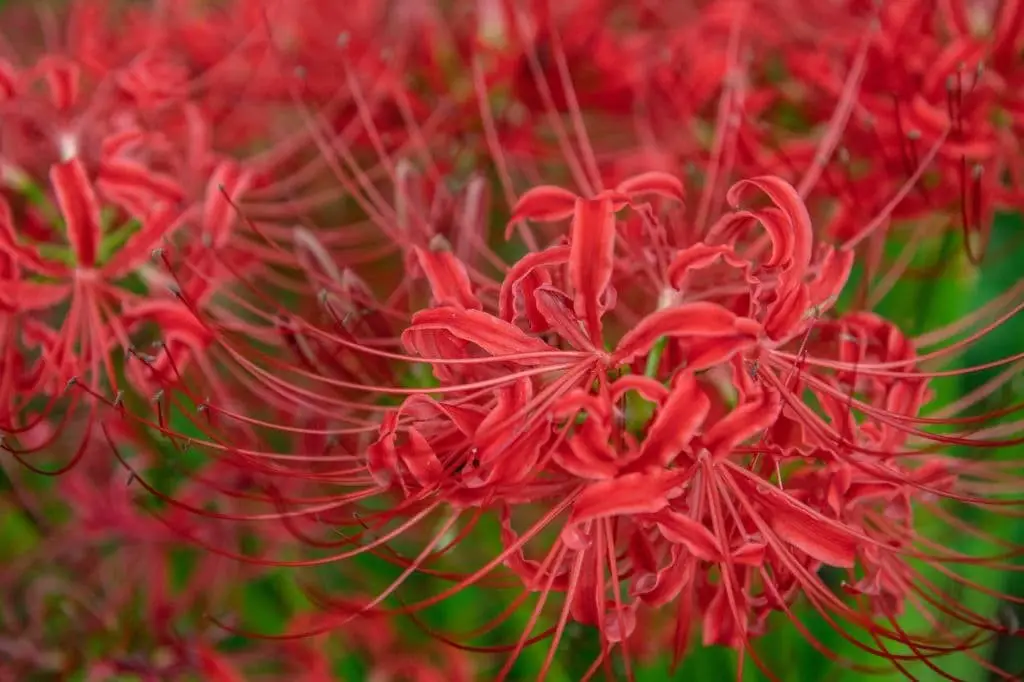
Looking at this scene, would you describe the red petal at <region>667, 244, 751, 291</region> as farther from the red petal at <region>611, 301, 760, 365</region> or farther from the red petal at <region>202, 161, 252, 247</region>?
the red petal at <region>202, 161, 252, 247</region>

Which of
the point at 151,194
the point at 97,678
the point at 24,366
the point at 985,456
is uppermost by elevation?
the point at 151,194

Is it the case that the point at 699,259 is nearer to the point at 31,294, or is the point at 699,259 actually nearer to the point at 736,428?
the point at 736,428

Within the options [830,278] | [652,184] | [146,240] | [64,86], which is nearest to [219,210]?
[146,240]

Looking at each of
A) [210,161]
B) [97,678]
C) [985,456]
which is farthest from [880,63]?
[97,678]

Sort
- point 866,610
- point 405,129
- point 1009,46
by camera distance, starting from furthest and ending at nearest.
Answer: point 405,129 < point 1009,46 < point 866,610

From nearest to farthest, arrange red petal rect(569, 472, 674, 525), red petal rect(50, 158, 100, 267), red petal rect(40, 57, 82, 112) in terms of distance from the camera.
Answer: red petal rect(569, 472, 674, 525)
red petal rect(50, 158, 100, 267)
red petal rect(40, 57, 82, 112)

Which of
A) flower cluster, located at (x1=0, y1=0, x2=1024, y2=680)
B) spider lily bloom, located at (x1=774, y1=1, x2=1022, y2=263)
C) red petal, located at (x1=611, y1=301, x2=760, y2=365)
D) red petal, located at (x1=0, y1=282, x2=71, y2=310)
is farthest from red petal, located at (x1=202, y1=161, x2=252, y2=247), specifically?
spider lily bloom, located at (x1=774, y1=1, x2=1022, y2=263)

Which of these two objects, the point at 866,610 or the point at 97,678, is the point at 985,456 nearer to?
the point at 866,610

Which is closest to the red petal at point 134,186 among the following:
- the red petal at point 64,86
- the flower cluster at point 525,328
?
the flower cluster at point 525,328
